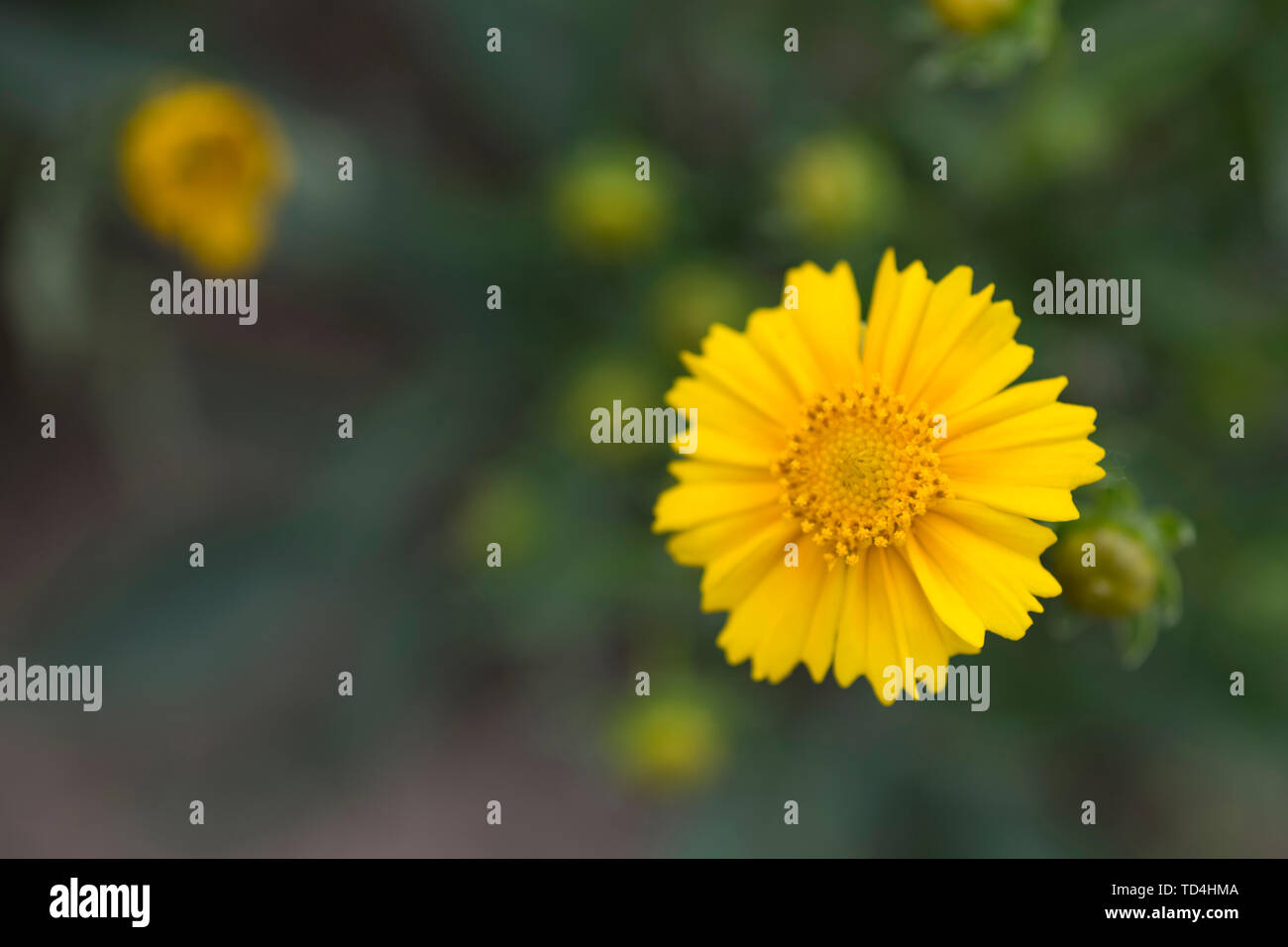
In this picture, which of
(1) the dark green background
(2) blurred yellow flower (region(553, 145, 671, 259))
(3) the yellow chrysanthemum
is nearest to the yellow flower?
(1) the dark green background

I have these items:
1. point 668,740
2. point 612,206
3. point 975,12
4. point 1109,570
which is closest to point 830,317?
point 1109,570

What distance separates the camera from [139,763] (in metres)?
3.37

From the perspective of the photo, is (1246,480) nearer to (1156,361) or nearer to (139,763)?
(1156,361)

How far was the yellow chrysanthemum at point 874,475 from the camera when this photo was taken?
1177 millimetres

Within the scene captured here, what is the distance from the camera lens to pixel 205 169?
2.07 meters

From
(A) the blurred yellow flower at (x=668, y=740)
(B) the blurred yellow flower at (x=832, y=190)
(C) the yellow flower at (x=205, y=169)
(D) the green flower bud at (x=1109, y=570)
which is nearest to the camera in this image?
(D) the green flower bud at (x=1109, y=570)

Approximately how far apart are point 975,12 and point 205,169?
4.63ft

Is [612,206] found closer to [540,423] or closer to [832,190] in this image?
[832,190]

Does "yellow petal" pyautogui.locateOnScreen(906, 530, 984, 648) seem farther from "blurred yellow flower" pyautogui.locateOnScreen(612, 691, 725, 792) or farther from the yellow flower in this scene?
the yellow flower

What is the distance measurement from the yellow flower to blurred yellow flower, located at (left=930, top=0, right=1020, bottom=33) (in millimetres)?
1281

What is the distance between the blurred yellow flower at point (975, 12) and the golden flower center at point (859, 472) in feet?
2.11

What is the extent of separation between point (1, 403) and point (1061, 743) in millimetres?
3062

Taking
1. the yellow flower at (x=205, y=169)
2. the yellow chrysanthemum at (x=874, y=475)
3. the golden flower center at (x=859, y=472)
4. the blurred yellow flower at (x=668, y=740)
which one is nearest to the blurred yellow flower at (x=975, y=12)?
the yellow chrysanthemum at (x=874, y=475)

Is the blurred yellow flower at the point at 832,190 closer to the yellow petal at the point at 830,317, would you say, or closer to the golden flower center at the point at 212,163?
the yellow petal at the point at 830,317
